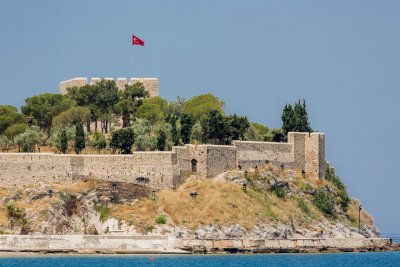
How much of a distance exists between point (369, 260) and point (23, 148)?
76.8 feet

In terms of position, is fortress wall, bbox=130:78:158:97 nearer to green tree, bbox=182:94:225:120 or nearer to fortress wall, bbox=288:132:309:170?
green tree, bbox=182:94:225:120

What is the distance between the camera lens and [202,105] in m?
100

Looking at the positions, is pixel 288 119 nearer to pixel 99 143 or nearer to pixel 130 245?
pixel 99 143

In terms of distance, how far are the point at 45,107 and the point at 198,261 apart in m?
22.2

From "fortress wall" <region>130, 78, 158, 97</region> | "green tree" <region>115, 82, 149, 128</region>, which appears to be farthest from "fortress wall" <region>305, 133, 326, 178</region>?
"fortress wall" <region>130, 78, 158, 97</region>

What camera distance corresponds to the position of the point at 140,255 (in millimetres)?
79312

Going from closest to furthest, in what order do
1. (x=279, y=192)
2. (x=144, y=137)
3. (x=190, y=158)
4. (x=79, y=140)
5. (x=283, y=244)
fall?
(x=283, y=244) → (x=190, y=158) → (x=279, y=192) → (x=79, y=140) → (x=144, y=137)

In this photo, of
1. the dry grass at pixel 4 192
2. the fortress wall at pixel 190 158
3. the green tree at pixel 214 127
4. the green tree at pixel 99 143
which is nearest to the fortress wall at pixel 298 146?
the green tree at pixel 214 127

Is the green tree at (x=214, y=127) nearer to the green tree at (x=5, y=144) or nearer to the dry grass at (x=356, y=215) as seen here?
the dry grass at (x=356, y=215)

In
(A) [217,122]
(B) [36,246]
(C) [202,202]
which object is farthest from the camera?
(A) [217,122]

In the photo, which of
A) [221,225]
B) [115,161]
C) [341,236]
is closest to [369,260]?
[341,236]

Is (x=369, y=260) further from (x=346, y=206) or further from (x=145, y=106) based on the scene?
(x=145, y=106)

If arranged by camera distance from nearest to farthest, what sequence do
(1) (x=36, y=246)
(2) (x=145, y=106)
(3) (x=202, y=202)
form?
(1) (x=36, y=246)
(3) (x=202, y=202)
(2) (x=145, y=106)

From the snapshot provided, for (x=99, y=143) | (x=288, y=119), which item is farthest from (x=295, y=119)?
(x=99, y=143)
